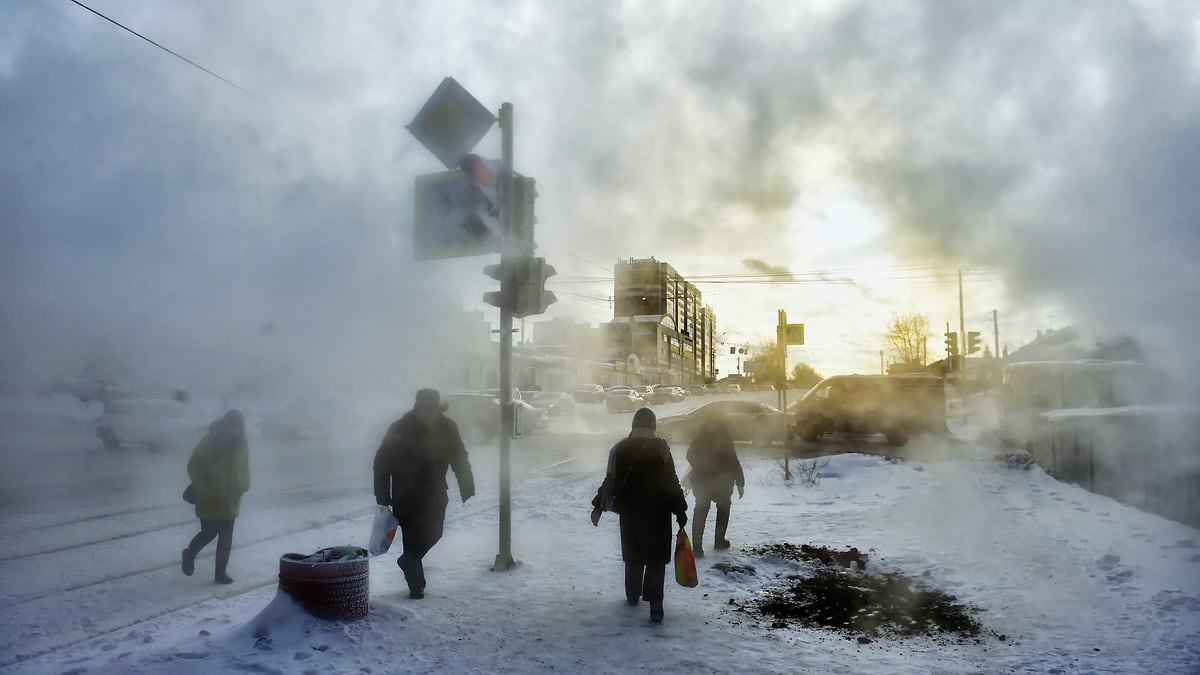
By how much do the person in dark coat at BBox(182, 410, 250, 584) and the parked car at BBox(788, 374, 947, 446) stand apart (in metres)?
13.4

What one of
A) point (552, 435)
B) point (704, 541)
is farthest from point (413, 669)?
point (552, 435)

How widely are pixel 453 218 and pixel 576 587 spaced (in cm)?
313

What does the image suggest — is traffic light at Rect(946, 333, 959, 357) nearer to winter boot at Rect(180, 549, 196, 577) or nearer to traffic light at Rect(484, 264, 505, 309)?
traffic light at Rect(484, 264, 505, 309)

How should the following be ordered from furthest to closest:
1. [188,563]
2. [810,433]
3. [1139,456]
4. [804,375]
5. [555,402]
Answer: [804,375] → [555,402] → [810,433] → [1139,456] → [188,563]

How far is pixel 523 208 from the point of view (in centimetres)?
598

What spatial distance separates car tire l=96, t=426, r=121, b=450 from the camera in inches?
604

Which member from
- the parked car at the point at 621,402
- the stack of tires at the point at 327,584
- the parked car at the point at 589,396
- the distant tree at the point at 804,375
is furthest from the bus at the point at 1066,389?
the distant tree at the point at 804,375

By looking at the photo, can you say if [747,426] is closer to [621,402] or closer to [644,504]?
[644,504]

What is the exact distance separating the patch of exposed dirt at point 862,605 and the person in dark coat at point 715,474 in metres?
0.91

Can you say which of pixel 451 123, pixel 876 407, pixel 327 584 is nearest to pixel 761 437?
pixel 876 407

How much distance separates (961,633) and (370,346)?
52.8 ft

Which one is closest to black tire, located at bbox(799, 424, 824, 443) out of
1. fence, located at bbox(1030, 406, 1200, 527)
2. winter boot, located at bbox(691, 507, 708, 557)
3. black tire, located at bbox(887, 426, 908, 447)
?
black tire, located at bbox(887, 426, 908, 447)

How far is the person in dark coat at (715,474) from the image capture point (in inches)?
244

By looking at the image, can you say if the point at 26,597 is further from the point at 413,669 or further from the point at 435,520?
the point at 413,669
